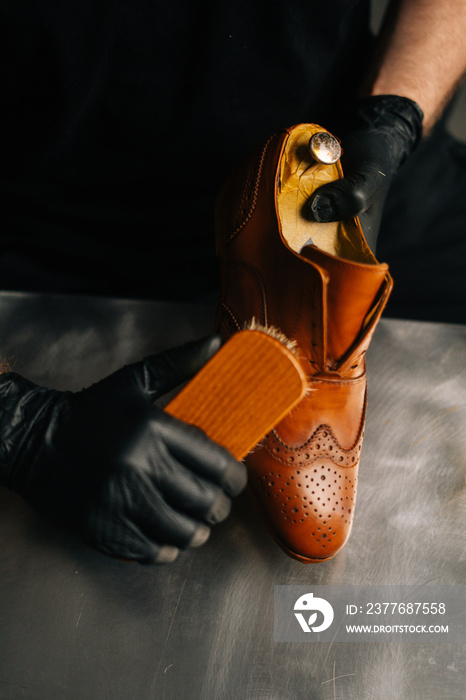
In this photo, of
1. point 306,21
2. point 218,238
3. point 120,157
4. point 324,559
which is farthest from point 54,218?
point 324,559

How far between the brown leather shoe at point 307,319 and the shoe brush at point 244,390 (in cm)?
15

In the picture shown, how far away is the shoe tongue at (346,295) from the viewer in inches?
20.3

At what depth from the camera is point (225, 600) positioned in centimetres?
56

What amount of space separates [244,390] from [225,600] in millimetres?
300

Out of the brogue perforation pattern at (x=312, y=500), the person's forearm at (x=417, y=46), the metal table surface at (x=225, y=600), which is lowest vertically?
the metal table surface at (x=225, y=600)

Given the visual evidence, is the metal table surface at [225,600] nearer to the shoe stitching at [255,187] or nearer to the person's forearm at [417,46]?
the shoe stitching at [255,187]

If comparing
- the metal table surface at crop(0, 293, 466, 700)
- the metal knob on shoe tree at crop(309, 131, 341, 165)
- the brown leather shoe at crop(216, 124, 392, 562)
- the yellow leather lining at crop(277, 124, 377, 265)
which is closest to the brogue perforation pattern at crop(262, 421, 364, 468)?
the brown leather shoe at crop(216, 124, 392, 562)

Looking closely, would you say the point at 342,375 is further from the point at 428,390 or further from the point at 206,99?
the point at 206,99

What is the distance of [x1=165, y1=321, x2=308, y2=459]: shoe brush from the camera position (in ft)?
1.32

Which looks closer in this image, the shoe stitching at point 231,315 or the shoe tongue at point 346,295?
the shoe tongue at point 346,295

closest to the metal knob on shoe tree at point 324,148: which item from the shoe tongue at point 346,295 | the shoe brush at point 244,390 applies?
the shoe tongue at point 346,295

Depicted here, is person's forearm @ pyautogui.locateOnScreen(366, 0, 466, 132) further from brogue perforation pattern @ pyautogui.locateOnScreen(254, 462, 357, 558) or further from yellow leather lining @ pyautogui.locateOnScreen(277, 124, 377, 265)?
brogue perforation pattern @ pyautogui.locateOnScreen(254, 462, 357, 558)

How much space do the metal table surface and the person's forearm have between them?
0.61 m

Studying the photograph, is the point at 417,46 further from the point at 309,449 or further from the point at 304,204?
the point at 309,449
